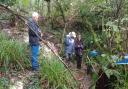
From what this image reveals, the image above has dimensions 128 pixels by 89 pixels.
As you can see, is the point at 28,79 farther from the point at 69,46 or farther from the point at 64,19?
the point at 64,19

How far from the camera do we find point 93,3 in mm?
13625

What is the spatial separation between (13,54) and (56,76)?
5.41 feet

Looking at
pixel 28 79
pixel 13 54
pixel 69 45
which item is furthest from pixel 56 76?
pixel 69 45

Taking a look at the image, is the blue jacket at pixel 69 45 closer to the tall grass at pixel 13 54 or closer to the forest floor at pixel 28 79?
the forest floor at pixel 28 79

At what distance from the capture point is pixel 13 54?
980 centimetres

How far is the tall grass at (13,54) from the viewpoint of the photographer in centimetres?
965

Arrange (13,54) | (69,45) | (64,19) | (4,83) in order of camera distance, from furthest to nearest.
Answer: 1. (64,19)
2. (69,45)
3. (13,54)
4. (4,83)

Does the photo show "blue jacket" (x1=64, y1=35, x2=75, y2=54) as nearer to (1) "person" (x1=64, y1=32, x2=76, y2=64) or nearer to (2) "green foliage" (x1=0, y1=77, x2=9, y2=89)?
(1) "person" (x1=64, y1=32, x2=76, y2=64)

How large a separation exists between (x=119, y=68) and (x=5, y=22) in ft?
23.0

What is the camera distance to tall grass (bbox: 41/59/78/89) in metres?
8.81

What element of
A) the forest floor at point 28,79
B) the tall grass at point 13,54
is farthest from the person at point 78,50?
the tall grass at point 13,54

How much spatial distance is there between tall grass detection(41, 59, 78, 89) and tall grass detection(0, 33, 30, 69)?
2.81ft

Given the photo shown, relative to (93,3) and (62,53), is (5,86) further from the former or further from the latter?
(93,3)

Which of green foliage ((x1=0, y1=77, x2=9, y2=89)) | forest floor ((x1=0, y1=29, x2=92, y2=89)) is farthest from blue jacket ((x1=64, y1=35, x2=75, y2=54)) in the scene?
green foliage ((x1=0, y1=77, x2=9, y2=89))
